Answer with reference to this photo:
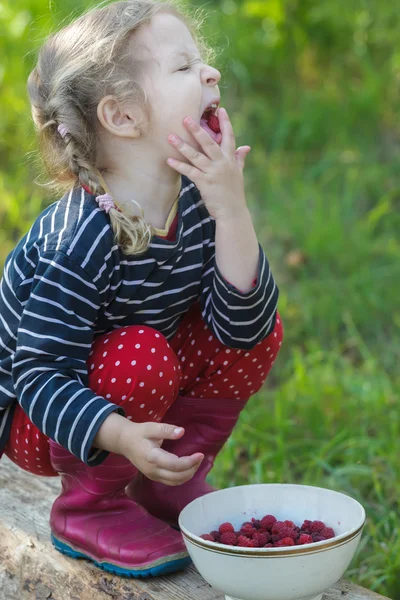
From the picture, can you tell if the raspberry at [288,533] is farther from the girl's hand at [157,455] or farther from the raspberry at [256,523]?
the girl's hand at [157,455]

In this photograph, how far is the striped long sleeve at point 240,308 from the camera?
1421 mm

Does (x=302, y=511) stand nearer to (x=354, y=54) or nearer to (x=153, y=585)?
(x=153, y=585)

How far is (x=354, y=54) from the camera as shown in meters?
3.66

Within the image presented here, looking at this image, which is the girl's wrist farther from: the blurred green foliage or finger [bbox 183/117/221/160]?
the blurred green foliage

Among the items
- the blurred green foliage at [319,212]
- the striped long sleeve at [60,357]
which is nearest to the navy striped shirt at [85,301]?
the striped long sleeve at [60,357]

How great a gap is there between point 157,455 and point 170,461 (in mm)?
20

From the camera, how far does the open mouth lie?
1394 millimetres

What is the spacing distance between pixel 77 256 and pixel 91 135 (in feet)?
0.76

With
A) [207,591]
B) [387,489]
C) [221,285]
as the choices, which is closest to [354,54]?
[387,489]

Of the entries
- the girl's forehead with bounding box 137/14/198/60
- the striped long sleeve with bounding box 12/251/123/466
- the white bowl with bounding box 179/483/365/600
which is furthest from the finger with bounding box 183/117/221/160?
the white bowl with bounding box 179/483/365/600

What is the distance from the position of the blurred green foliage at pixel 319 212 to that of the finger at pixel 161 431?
1.95ft

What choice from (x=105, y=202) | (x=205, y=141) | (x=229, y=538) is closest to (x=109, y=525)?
(x=229, y=538)

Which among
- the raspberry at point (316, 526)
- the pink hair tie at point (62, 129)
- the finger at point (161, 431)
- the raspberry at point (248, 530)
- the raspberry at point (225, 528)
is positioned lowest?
the raspberry at point (225, 528)

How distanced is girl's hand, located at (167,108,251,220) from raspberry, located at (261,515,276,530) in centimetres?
48
